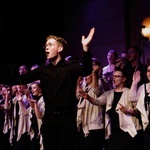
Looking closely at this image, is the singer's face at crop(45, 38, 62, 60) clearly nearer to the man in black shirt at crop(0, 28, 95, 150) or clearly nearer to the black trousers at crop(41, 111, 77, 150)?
the man in black shirt at crop(0, 28, 95, 150)

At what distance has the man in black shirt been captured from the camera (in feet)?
9.88

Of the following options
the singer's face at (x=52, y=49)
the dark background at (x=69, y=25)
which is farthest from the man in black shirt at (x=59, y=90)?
the dark background at (x=69, y=25)

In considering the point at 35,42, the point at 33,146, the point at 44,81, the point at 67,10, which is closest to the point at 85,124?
the point at 33,146

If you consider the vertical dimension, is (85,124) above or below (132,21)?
below

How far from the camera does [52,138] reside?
3.02 m

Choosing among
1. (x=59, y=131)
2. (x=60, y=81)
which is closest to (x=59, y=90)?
(x=60, y=81)

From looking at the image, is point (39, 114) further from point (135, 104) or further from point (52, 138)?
point (52, 138)

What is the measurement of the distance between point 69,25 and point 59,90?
257 inches

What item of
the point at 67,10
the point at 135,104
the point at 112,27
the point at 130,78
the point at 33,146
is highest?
the point at 67,10

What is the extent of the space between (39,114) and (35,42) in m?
3.64

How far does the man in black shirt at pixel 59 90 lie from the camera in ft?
9.88

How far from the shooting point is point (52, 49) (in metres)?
3.27

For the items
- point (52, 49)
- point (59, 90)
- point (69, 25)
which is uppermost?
point (69, 25)

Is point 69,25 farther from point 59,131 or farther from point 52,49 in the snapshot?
point 59,131
